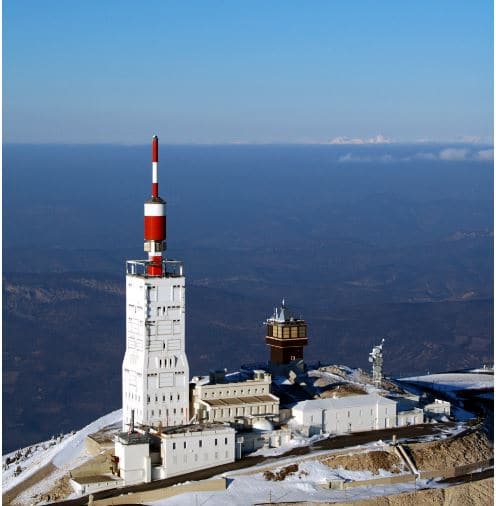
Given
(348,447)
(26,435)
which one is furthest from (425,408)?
(26,435)

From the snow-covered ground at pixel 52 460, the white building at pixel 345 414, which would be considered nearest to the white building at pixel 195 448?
the snow-covered ground at pixel 52 460

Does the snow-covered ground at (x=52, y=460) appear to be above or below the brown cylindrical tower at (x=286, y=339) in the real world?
below

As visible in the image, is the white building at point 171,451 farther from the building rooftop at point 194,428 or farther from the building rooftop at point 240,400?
the building rooftop at point 240,400

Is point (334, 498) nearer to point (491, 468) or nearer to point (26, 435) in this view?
point (491, 468)

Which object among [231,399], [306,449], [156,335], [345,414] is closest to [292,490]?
[306,449]

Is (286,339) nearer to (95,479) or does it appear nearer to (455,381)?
(455,381)

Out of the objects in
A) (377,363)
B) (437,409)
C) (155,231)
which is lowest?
(437,409)

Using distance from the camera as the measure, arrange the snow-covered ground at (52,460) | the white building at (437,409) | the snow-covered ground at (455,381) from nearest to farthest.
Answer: the snow-covered ground at (52,460) < the white building at (437,409) < the snow-covered ground at (455,381)
